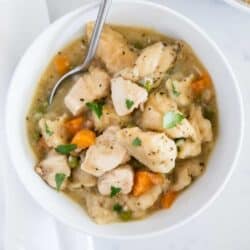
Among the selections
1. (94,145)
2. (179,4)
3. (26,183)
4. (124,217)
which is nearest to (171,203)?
(124,217)

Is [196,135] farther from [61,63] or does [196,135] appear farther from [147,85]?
[61,63]

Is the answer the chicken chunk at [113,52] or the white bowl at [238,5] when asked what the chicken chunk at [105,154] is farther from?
the white bowl at [238,5]

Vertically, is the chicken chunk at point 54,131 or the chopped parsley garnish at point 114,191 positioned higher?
the chicken chunk at point 54,131

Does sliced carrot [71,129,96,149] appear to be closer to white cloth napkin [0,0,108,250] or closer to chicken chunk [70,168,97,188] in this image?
chicken chunk [70,168,97,188]

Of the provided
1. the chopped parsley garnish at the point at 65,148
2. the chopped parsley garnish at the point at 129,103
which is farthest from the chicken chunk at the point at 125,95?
the chopped parsley garnish at the point at 65,148

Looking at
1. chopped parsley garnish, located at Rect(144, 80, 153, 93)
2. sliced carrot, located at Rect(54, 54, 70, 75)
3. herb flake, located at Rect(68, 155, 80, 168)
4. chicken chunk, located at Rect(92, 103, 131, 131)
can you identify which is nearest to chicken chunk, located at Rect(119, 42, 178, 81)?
chopped parsley garnish, located at Rect(144, 80, 153, 93)

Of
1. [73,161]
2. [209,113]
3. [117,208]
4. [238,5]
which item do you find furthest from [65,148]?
[238,5]
